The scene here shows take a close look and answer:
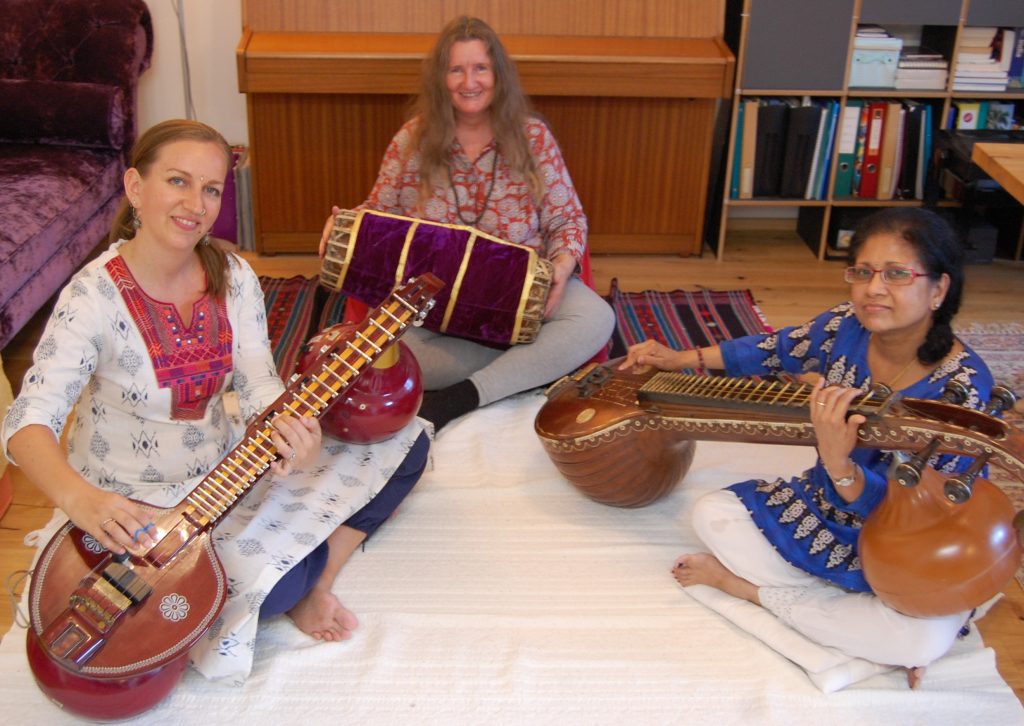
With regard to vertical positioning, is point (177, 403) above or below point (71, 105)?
below

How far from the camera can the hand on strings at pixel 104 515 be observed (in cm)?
172

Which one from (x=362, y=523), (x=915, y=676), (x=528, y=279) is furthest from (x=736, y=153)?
(x=915, y=676)

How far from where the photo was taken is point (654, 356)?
233 cm

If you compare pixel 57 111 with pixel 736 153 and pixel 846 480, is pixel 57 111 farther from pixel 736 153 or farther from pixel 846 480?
pixel 846 480

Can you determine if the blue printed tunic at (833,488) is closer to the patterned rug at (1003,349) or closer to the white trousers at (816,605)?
the white trousers at (816,605)

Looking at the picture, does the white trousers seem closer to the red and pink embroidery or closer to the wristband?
the wristband

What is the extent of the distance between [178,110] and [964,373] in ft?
10.7

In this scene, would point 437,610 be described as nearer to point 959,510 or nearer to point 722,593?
point 722,593

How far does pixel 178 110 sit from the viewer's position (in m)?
4.25

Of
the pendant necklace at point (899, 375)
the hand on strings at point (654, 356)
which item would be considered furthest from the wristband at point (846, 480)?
the hand on strings at point (654, 356)

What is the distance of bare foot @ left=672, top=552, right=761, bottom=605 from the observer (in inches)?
84.0

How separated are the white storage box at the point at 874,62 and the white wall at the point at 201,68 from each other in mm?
2195

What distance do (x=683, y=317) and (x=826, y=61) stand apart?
1.04 m

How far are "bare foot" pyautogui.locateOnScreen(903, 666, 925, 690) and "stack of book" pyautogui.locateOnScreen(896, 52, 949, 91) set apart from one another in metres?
2.52
